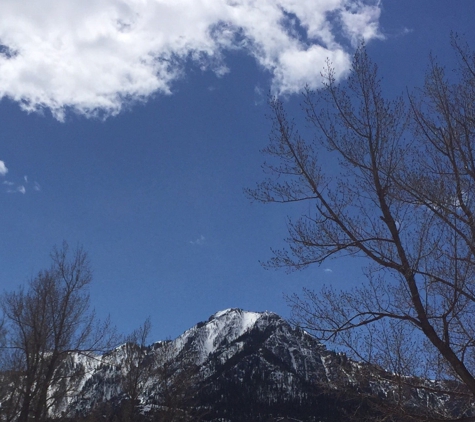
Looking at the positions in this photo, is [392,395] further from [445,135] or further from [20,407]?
[20,407]

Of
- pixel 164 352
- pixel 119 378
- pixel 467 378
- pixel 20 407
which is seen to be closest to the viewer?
pixel 467 378

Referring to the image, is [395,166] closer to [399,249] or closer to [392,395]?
[399,249]

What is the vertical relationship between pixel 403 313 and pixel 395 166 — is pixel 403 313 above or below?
below

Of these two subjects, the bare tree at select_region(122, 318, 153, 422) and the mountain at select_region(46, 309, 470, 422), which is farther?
the bare tree at select_region(122, 318, 153, 422)

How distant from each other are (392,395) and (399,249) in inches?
98.2

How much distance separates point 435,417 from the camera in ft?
28.0

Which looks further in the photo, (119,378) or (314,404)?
(314,404)

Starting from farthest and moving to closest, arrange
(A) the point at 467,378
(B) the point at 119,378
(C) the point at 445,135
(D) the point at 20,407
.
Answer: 1. (B) the point at 119,378
2. (D) the point at 20,407
3. (C) the point at 445,135
4. (A) the point at 467,378

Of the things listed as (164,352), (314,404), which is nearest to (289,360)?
(314,404)

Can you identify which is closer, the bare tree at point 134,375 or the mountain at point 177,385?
the mountain at point 177,385

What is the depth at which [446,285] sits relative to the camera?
28.7 feet

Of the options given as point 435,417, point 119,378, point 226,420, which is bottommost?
point 435,417

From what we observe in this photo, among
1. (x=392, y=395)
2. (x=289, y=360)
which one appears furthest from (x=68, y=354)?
(x=289, y=360)

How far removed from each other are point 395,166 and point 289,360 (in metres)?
191
